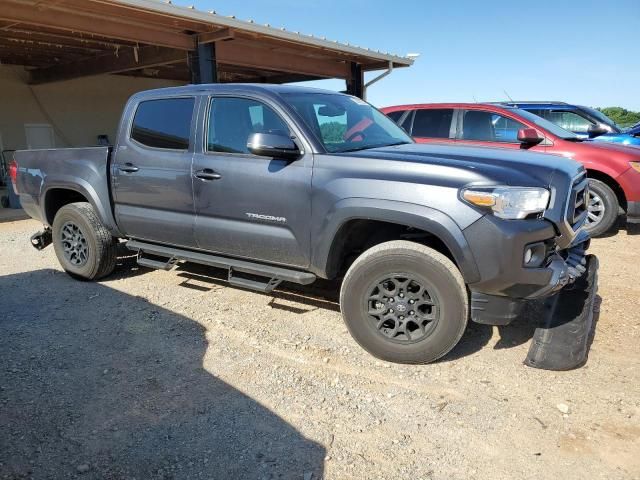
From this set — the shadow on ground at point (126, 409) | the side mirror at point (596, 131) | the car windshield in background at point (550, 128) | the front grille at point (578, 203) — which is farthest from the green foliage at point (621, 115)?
the shadow on ground at point (126, 409)

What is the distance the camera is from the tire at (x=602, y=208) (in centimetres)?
684

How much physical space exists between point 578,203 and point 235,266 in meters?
2.65

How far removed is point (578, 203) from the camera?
364 cm

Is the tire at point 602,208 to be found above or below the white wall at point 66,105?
below

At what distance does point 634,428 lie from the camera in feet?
8.99

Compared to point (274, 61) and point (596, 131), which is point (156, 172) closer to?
point (596, 131)

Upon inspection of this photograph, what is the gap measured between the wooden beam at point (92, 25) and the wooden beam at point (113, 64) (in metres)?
0.55

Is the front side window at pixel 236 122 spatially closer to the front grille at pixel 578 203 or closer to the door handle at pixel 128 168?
the door handle at pixel 128 168

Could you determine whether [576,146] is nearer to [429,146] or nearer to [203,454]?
[429,146]

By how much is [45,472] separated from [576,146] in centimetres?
702

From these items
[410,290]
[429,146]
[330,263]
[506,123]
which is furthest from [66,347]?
[506,123]

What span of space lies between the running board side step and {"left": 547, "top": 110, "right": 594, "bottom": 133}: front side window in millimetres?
7407

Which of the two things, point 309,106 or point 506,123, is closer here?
point 309,106

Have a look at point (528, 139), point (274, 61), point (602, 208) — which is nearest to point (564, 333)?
point (528, 139)
